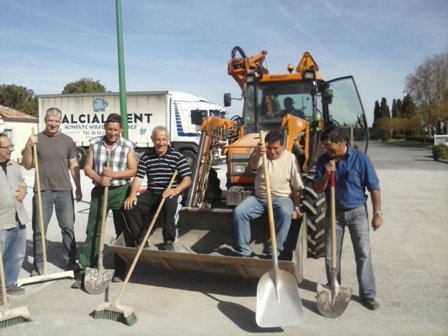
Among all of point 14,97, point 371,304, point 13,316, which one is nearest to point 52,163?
point 13,316

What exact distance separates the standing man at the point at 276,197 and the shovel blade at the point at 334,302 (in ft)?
2.39

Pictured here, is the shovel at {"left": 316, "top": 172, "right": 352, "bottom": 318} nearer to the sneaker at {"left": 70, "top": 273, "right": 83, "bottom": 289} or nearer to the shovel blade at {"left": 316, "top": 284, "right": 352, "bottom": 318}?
the shovel blade at {"left": 316, "top": 284, "right": 352, "bottom": 318}

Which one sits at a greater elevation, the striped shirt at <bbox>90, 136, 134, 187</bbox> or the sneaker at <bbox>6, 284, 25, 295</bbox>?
the striped shirt at <bbox>90, 136, 134, 187</bbox>

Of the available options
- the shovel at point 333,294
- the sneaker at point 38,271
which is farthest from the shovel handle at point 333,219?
the sneaker at point 38,271

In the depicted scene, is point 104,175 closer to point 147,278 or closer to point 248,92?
point 147,278

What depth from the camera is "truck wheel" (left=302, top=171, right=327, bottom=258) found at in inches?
200

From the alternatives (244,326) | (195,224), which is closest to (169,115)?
(195,224)

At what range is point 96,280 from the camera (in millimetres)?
4527

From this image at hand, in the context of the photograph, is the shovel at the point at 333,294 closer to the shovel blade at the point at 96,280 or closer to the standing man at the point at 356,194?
the standing man at the point at 356,194

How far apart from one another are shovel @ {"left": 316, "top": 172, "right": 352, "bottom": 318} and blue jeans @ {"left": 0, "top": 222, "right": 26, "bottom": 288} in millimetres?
3088

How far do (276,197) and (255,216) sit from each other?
0.30 meters

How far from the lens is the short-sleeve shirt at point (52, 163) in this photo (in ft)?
16.1

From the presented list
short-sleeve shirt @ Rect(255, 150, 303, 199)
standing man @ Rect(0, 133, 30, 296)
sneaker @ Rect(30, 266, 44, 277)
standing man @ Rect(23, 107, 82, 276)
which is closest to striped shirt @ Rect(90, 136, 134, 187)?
standing man @ Rect(23, 107, 82, 276)

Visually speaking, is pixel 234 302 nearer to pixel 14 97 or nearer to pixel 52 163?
pixel 52 163
